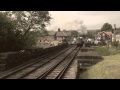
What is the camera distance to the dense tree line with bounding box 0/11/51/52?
895 inches

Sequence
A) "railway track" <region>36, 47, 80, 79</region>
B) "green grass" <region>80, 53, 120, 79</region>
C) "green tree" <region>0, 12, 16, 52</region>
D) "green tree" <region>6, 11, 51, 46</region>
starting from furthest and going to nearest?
"green tree" <region>6, 11, 51, 46</region>
"green tree" <region>0, 12, 16, 52</region>
"railway track" <region>36, 47, 80, 79</region>
"green grass" <region>80, 53, 120, 79</region>

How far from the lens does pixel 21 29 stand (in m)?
36.1

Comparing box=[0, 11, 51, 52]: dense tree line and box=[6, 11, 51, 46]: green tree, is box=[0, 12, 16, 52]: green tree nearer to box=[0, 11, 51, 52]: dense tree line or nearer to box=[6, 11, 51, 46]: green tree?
box=[0, 11, 51, 52]: dense tree line

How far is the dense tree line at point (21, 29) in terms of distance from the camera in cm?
2272

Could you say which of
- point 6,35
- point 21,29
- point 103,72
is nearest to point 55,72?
point 103,72

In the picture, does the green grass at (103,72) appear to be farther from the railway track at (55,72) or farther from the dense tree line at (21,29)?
the dense tree line at (21,29)

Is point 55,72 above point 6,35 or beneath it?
beneath

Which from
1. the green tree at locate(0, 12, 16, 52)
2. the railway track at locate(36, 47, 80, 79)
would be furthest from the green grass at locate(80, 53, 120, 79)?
the green tree at locate(0, 12, 16, 52)

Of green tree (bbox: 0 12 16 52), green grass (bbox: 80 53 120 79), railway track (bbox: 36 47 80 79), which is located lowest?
railway track (bbox: 36 47 80 79)

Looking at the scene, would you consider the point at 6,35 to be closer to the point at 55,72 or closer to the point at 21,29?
the point at 55,72
